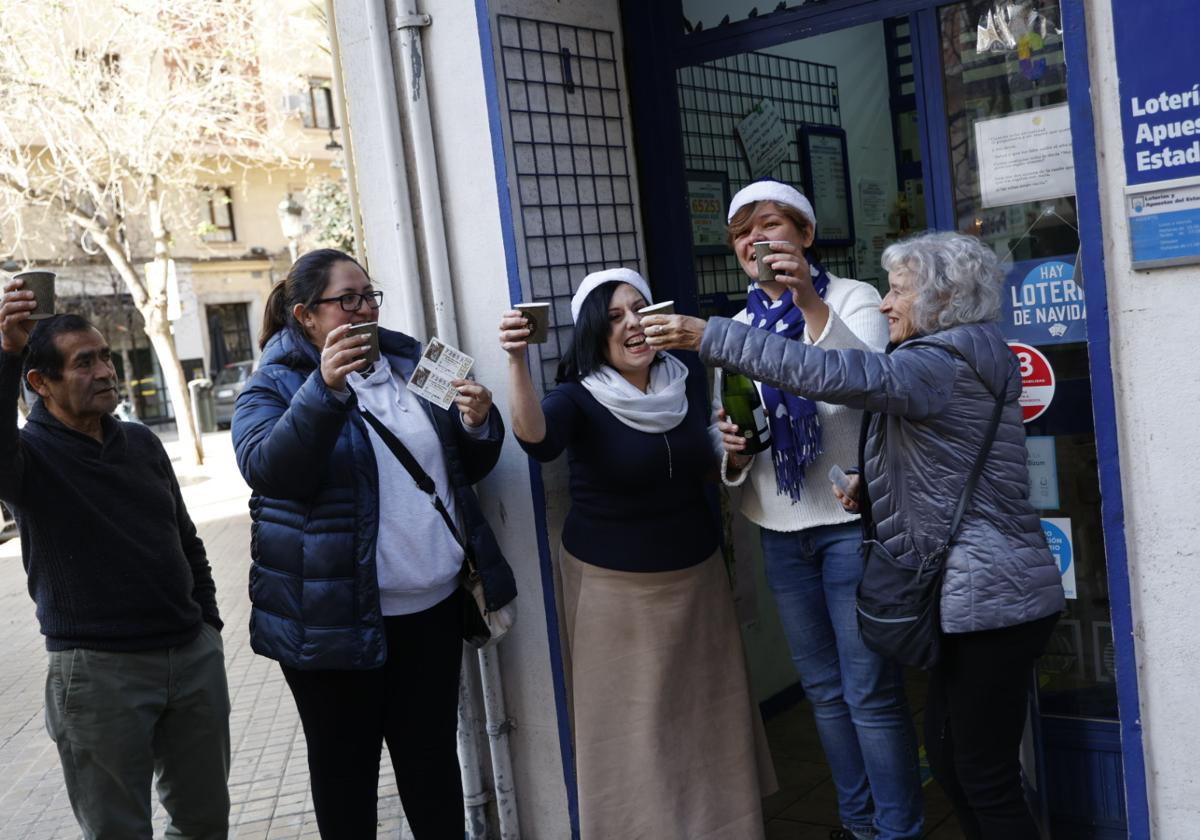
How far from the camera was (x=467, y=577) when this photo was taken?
342cm

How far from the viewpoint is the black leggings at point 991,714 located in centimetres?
283

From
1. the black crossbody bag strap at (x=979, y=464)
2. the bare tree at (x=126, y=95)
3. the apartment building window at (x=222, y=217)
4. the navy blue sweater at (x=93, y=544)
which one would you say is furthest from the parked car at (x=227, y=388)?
the black crossbody bag strap at (x=979, y=464)

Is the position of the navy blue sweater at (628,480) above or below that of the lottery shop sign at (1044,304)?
below

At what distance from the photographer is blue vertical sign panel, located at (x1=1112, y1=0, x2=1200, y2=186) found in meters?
2.66

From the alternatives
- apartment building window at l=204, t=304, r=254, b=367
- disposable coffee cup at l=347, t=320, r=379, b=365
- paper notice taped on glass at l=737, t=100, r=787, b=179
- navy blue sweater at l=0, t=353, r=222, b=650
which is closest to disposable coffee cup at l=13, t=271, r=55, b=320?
navy blue sweater at l=0, t=353, r=222, b=650

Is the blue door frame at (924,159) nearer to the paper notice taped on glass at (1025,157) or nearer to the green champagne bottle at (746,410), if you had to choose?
the paper notice taped on glass at (1025,157)

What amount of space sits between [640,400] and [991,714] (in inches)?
49.9

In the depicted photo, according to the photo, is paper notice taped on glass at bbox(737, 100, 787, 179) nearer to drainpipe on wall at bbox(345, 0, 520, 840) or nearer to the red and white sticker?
drainpipe on wall at bbox(345, 0, 520, 840)

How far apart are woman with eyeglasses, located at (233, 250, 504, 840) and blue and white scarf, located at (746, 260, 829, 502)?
2.64 feet

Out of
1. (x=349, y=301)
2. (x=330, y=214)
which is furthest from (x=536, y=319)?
(x=330, y=214)

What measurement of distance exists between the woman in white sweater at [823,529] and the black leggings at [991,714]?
38 centimetres

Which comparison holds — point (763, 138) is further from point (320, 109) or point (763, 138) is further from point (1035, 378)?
point (320, 109)

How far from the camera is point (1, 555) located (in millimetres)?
13000

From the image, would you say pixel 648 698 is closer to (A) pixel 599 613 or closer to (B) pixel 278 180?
(A) pixel 599 613
